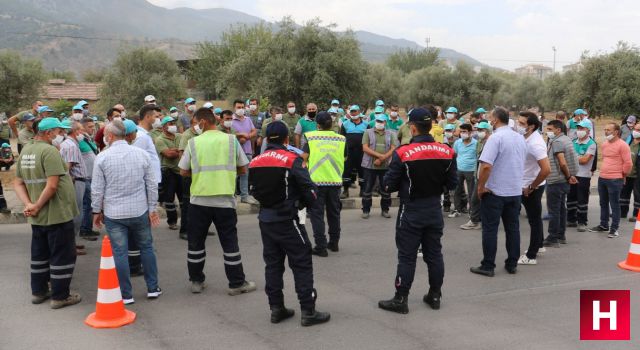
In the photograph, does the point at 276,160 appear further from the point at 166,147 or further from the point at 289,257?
the point at 166,147

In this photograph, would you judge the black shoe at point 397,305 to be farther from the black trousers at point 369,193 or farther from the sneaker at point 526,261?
the black trousers at point 369,193

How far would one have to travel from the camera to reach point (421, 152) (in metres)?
Answer: 5.24

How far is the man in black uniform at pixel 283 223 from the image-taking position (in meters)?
5.02

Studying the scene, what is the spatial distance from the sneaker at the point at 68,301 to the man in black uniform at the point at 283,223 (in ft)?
7.11

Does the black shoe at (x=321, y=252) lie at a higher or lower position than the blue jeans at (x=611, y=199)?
lower

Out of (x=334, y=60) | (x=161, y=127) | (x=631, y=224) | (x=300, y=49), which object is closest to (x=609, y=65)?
(x=334, y=60)

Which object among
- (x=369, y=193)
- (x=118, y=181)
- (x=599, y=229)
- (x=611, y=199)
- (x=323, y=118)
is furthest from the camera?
(x=369, y=193)

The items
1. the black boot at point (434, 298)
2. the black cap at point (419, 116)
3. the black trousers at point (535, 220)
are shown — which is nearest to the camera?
the black cap at point (419, 116)

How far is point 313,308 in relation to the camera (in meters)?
5.07

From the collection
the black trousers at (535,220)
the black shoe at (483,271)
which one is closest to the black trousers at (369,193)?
the black trousers at (535,220)

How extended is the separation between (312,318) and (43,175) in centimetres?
310

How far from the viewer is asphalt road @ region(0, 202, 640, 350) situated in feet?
Result: 15.5

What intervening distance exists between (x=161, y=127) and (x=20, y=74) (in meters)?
33.0

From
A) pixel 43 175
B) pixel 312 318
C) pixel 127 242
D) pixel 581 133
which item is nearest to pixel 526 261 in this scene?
pixel 581 133
